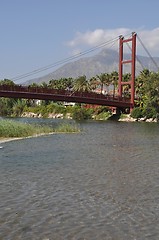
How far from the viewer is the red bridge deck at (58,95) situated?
250ft

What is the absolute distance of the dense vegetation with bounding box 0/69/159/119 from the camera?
82000 mm

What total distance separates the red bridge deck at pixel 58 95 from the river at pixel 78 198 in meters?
55.5

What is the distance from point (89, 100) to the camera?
8244 centimetres

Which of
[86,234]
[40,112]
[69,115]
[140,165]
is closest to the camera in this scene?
[86,234]

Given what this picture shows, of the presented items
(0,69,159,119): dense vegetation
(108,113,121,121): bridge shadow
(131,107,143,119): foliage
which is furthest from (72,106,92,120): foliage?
(131,107,143,119): foliage

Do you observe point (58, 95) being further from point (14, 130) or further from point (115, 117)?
point (14, 130)

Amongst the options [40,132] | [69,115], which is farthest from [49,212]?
[69,115]

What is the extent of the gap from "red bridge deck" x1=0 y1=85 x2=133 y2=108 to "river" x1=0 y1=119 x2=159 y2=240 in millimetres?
55513

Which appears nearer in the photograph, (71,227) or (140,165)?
(71,227)

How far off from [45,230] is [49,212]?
146 cm

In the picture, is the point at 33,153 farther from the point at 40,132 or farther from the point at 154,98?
the point at 154,98

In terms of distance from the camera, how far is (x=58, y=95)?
79.6 metres

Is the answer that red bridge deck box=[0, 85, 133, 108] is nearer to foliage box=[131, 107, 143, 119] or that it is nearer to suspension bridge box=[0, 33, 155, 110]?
suspension bridge box=[0, 33, 155, 110]

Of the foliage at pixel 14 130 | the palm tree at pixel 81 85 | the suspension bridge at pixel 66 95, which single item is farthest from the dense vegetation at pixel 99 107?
the foliage at pixel 14 130
